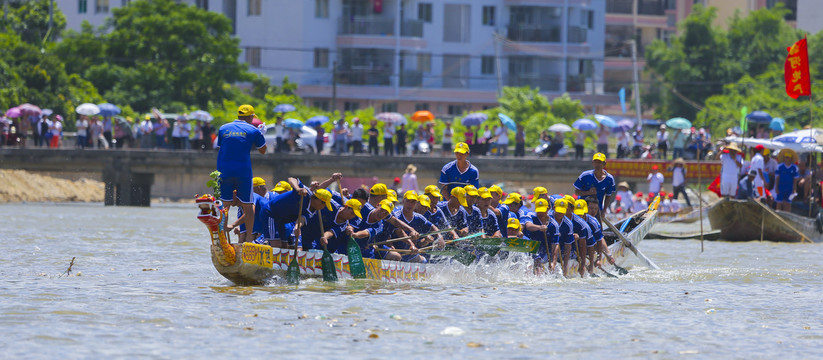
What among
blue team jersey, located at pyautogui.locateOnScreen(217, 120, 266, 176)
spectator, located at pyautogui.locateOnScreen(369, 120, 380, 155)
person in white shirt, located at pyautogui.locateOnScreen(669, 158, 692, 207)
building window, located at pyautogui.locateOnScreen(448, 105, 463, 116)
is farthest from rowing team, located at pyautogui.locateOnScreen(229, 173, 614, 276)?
building window, located at pyautogui.locateOnScreen(448, 105, 463, 116)

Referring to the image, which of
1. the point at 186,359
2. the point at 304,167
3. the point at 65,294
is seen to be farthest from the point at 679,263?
the point at 304,167

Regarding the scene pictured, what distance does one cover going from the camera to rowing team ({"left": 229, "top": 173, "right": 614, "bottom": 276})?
597 inches

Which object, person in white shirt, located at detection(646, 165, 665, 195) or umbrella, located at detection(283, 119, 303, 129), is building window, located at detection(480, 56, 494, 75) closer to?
umbrella, located at detection(283, 119, 303, 129)

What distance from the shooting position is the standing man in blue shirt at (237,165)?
587 inches

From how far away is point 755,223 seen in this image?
26484mm

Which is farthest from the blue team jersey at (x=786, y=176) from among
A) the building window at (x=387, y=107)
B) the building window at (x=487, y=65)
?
the building window at (x=487, y=65)

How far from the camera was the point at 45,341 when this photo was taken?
11.0 meters

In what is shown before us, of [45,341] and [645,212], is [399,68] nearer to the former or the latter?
[645,212]

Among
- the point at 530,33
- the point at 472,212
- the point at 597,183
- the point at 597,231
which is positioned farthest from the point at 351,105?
the point at 472,212

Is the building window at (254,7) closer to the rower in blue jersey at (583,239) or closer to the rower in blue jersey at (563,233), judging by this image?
the rower in blue jersey at (583,239)

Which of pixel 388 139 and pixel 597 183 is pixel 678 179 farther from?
pixel 597 183

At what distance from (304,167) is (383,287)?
88.8ft

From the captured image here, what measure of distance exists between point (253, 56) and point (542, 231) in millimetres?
49054

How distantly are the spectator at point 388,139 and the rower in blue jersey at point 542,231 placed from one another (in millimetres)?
25050
